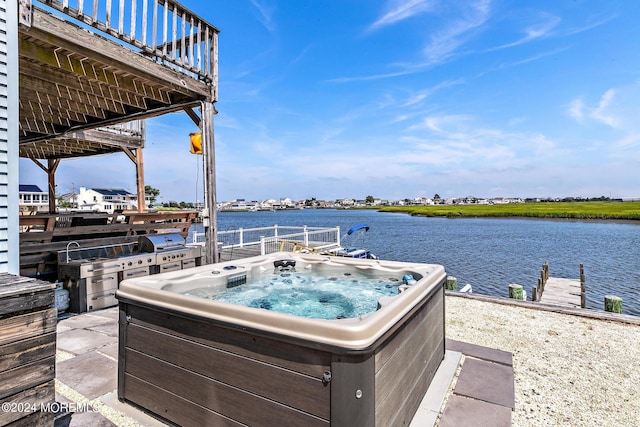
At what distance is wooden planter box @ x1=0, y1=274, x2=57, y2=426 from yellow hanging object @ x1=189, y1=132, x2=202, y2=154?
Result: 130 inches

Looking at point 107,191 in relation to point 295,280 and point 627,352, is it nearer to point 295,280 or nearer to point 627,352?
point 295,280

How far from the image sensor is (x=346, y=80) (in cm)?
1416

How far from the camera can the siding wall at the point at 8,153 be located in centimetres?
218

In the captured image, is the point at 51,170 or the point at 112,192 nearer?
the point at 51,170

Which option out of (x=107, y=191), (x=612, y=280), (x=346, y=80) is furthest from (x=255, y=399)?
(x=107, y=191)

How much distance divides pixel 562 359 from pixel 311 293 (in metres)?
2.45

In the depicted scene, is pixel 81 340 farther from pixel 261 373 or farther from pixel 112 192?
pixel 112 192

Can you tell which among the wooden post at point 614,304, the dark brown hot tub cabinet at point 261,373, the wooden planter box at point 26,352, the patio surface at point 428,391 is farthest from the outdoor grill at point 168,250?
the wooden post at point 614,304

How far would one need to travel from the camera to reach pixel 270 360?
156cm

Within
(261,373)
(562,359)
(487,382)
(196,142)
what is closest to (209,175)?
(196,142)

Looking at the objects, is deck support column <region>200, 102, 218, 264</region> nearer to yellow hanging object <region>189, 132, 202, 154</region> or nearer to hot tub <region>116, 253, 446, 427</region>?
yellow hanging object <region>189, 132, 202, 154</region>

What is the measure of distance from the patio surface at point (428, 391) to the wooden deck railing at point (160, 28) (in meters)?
3.22

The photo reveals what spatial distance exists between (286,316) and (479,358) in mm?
2335

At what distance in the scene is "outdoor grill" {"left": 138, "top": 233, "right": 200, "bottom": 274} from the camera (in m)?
5.16
